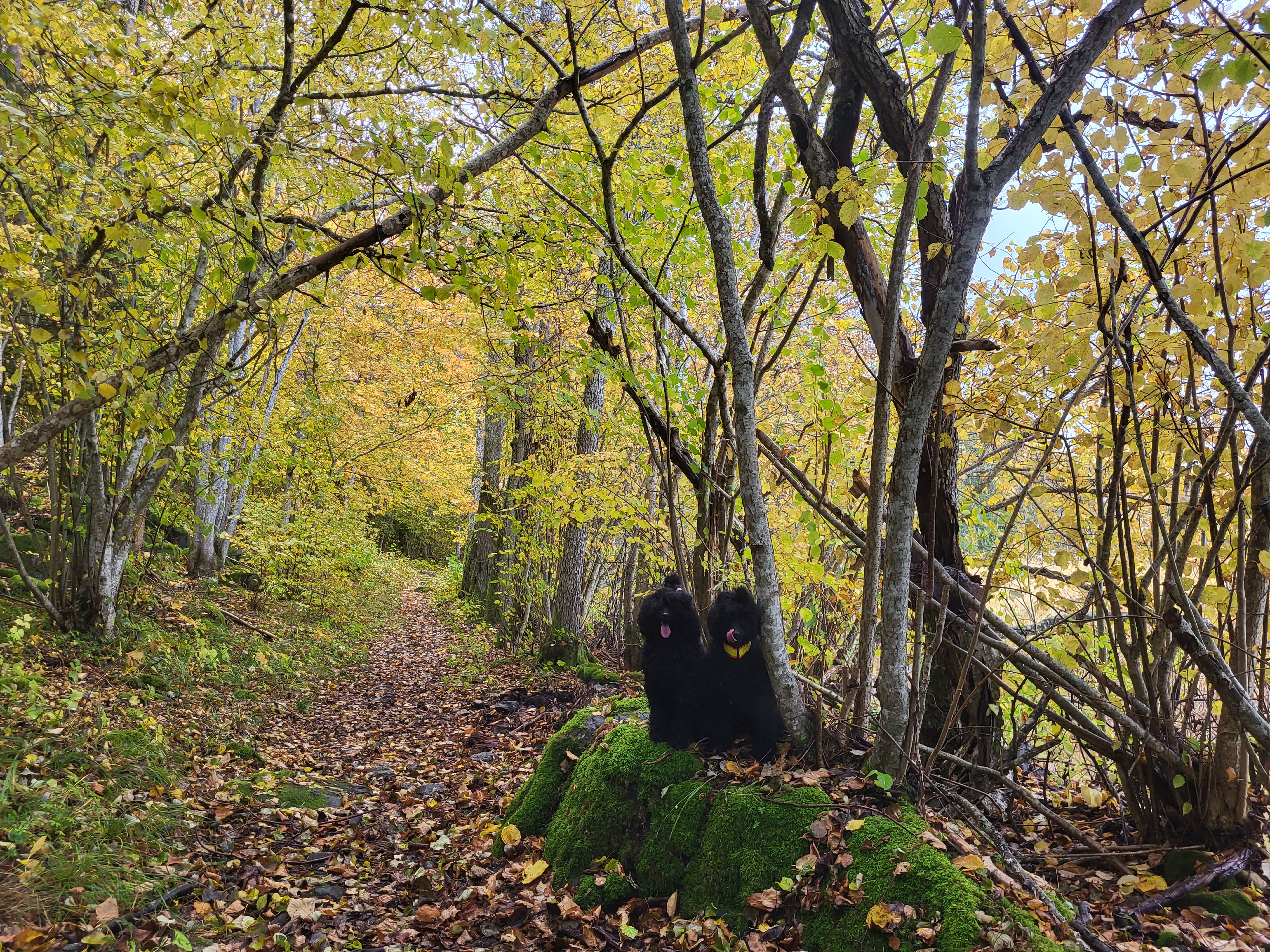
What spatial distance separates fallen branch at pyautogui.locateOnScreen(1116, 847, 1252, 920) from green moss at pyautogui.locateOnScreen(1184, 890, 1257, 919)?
33mm

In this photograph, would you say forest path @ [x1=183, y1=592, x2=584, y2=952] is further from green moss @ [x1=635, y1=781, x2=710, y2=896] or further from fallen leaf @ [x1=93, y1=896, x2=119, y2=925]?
green moss @ [x1=635, y1=781, x2=710, y2=896]

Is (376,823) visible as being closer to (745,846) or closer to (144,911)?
(144,911)

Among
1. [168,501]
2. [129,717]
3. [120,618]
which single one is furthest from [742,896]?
[168,501]

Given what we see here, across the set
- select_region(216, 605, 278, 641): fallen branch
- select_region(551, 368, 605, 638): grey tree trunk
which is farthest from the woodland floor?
select_region(551, 368, 605, 638): grey tree trunk

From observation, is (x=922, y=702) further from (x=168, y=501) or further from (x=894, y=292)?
(x=168, y=501)

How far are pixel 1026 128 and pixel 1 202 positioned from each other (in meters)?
6.02

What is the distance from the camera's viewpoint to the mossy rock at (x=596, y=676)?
27.3 ft

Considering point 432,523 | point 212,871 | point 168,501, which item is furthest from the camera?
point 432,523

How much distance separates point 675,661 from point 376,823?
2.90 m

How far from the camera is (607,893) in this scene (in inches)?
132

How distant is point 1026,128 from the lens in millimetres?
2383

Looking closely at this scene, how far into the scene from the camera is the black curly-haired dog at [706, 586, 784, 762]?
338cm

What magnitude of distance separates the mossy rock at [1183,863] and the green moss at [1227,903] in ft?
0.37

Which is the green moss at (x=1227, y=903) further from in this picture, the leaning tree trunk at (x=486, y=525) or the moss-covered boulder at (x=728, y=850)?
the leaning tree trunk at (x=486, y=525)
